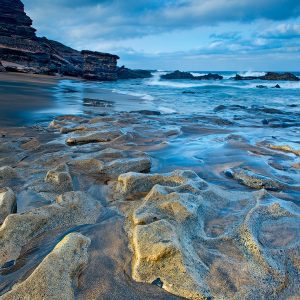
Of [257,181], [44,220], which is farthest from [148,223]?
[257,181]

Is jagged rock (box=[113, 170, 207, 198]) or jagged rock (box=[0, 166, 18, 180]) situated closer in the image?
jagged rock (box=[113, 170, 207, 198])

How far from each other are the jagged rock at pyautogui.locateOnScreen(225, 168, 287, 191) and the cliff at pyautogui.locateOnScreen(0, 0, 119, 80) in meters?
28.2

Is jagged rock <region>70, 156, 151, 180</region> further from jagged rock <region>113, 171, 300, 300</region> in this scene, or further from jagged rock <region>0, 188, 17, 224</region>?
jagged rock <region>0, 188, 17, 224</region>

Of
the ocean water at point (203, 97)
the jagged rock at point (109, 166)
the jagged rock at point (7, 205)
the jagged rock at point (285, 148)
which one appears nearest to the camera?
the jagged rock at point (7, 205)

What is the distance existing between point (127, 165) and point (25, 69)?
29.3 meters

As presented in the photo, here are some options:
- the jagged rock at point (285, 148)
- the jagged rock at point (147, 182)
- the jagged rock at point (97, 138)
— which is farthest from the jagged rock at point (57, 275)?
the jagged rock at point (285, 148)

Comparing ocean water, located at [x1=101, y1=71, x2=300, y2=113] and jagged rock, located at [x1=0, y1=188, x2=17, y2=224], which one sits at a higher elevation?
jagged rock, located at [x1=0, y1=188, x2=17, y2=224]

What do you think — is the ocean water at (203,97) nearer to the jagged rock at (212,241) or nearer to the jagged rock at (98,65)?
the jagged rock at (212,241)

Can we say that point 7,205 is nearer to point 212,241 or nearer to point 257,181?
point 212,241

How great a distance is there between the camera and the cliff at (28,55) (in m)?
31.2

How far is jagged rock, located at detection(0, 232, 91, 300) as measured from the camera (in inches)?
55.6

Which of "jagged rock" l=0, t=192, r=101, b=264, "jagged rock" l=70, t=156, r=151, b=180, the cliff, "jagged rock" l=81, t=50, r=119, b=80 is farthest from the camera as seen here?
"jagged rock" l=81, t=50, r=119, b=80

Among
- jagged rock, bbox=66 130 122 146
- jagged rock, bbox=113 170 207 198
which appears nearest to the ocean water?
jagged rock, bbox=66 130 122 146

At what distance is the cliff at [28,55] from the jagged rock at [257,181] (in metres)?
28.2
